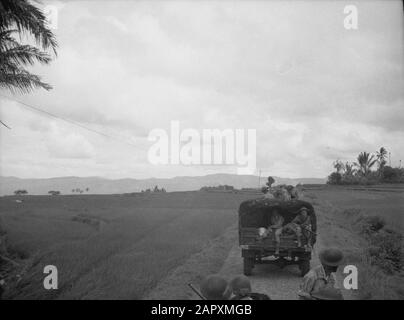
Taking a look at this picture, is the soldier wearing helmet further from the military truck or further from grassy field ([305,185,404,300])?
the military truck

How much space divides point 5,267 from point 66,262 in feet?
4.23

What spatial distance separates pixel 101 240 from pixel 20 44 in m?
4.71

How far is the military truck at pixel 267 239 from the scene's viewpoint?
7.84 metres

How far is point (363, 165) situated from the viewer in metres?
8.70

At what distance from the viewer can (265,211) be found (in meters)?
8.66

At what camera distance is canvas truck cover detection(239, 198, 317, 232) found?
8336 millimetres

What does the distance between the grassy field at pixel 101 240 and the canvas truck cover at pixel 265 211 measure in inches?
63.0

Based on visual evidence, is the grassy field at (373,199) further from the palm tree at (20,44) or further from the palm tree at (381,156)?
the palm tree at (20,44)

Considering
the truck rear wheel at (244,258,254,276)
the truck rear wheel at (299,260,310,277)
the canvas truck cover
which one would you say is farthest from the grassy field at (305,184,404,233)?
the truck rear wheel at (244,258,254,276)

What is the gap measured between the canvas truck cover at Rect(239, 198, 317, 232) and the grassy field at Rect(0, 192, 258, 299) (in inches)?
63.0

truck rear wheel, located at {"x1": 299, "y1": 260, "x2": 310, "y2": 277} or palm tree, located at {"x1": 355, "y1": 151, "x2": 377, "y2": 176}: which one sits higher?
palm tree, located at {"x1": 355, "y1": 151, "x2": 377, "y2": 176}

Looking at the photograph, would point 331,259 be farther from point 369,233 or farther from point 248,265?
point 369,233

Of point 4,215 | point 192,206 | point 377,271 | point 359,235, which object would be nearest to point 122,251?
point 4,215
